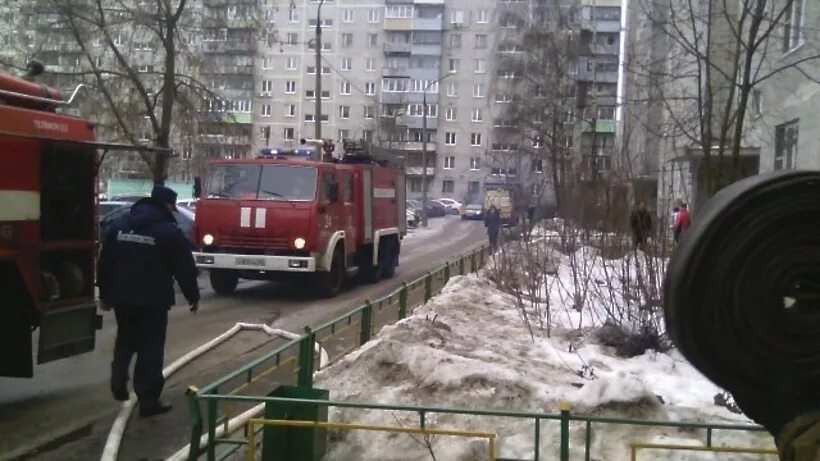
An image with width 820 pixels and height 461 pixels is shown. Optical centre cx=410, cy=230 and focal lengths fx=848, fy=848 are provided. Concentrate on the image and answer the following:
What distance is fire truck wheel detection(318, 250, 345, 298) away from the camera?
15.7 m

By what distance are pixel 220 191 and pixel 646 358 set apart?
29.3 feet

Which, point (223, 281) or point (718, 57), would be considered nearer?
point (223, 281)

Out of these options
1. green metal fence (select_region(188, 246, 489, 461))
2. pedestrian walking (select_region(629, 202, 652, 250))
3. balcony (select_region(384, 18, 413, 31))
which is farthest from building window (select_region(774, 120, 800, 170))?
balcony (select_region(384, 18, 413, 31))

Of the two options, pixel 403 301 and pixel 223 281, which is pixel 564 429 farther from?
pixel 223 281

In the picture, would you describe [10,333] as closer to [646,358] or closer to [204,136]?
[646,358]

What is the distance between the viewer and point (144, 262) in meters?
6.88

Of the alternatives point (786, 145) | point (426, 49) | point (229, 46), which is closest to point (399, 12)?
point (426, 49)

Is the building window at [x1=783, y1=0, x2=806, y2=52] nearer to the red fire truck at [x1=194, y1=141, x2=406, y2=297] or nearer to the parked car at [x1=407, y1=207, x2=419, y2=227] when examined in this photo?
the red fire truck at [x1=194, y1=141, x2=406, y2=297]

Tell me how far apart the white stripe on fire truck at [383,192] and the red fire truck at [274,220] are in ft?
6.81

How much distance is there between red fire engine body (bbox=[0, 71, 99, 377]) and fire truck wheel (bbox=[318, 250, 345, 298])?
8.00 meters

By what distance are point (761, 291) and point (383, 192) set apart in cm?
1659

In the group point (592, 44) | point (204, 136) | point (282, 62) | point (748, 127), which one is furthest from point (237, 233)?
point (282, 62)

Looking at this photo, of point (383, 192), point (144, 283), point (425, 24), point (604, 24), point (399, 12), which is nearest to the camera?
point (144, 283)

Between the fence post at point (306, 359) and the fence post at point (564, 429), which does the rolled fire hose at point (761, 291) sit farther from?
the fence post at point (306, 359)
